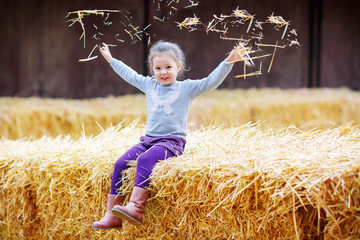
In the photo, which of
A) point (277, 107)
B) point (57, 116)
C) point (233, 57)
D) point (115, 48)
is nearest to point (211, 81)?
A: point (233, 57)

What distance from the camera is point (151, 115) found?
10.2 feet

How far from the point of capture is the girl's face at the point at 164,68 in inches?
119

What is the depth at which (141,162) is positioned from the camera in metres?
2.74

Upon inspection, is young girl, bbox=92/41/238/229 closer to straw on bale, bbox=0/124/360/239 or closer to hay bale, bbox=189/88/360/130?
straw on bale, bbox=0/124/360/239

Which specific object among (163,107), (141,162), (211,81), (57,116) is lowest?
(57,116)

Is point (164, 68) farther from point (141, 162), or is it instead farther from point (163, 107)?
point (141, 162)

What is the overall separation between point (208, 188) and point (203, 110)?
10.6 ft

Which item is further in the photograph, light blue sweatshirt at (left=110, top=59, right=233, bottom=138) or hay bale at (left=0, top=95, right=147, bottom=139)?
hay bale at (left=0, top=95, right=147, bottom=139)

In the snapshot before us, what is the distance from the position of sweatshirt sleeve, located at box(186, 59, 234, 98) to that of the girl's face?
4.7 inches

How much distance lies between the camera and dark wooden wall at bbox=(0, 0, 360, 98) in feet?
19.6

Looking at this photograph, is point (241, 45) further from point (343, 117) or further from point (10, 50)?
point (343, 117)

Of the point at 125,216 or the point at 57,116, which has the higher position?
the point at 57,116

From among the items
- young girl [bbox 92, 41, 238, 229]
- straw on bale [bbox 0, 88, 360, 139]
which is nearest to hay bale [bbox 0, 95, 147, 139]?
straw on bale [bbox 0, 88, 360, 139]

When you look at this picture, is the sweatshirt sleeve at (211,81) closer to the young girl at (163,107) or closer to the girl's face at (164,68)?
the young girl at (163,107)
